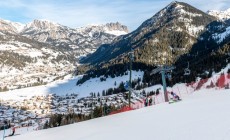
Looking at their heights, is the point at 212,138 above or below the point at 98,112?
above

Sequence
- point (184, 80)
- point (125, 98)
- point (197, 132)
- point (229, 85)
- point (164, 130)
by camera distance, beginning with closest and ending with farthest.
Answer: point (197, 132) < point (164, 130) < point (229, 85) < point (184, 80) < point (125, 98)

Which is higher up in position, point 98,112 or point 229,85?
point 229,85

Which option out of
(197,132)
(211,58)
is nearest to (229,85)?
(197,132)

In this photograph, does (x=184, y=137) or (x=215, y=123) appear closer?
(x=184, y=137)

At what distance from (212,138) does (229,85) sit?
141ft

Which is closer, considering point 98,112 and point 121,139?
point 121,139

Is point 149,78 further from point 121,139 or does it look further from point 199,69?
point 121,139

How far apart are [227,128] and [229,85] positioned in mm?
41418

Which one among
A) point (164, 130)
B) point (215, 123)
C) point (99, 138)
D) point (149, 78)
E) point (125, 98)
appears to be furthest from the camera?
point (149, 78)

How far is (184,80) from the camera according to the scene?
146m

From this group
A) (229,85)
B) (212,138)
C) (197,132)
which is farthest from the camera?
(229,85)

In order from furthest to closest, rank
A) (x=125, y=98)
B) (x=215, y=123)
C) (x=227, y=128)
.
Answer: (x=125, y=98)
(x=215, y=123)
(x=227, y=128)

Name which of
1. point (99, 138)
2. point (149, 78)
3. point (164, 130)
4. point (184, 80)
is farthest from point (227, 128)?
point (149, 78)

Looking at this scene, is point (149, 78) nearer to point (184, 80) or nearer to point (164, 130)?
point (184, 80)
